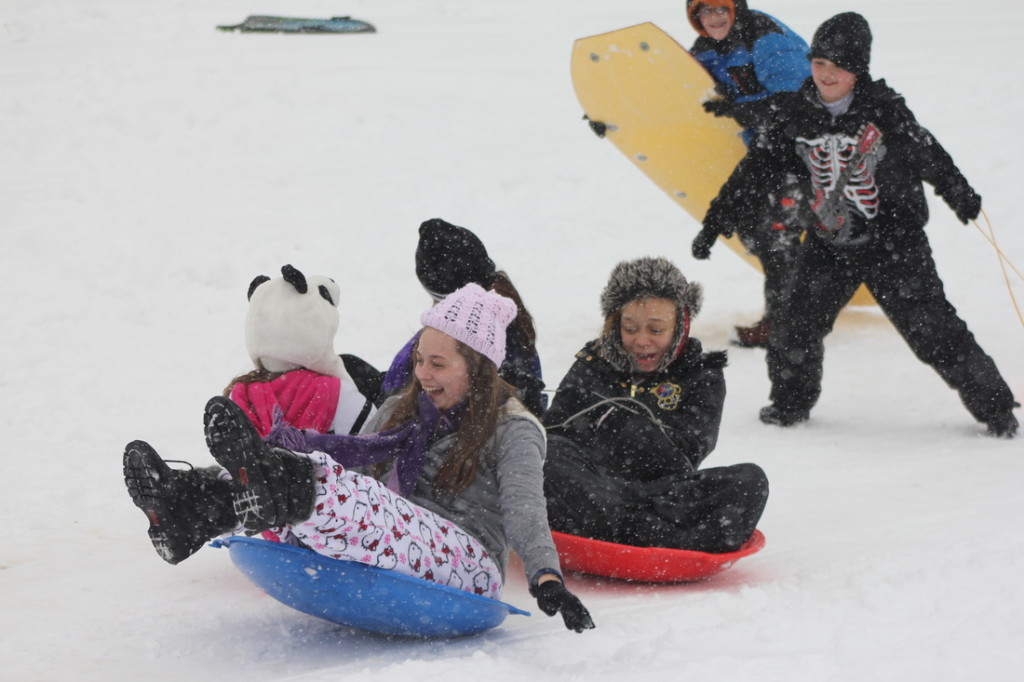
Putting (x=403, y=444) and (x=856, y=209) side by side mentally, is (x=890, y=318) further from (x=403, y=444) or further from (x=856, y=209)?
(x=403, y=444)

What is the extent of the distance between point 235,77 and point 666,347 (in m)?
7.05

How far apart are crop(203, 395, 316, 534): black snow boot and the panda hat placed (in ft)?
2.90

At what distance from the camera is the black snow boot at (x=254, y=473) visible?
2.44m

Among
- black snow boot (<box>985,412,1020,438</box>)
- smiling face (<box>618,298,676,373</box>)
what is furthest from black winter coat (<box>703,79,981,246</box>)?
smiling face (<box>618,298,676,373</box>)

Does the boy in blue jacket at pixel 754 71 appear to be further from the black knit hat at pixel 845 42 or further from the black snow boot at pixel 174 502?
the black snow boot at pixel 174 502

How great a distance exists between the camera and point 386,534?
2725 mm

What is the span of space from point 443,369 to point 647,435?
2.78ft

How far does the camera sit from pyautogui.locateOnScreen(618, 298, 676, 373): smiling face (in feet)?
12.1

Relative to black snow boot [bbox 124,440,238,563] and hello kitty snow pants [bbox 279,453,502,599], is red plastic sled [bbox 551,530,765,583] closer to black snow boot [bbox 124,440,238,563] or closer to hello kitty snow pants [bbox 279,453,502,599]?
hello kitty snow pants [bbox 279,453,502,599]

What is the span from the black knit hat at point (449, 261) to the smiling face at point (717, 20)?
275cm

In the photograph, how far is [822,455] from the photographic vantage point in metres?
4.93

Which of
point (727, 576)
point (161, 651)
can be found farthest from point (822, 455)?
point (161, 651)

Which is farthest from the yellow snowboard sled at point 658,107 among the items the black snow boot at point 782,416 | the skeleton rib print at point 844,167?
the black snow boot at point 782,416

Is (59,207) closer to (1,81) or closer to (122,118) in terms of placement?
(122,118)
